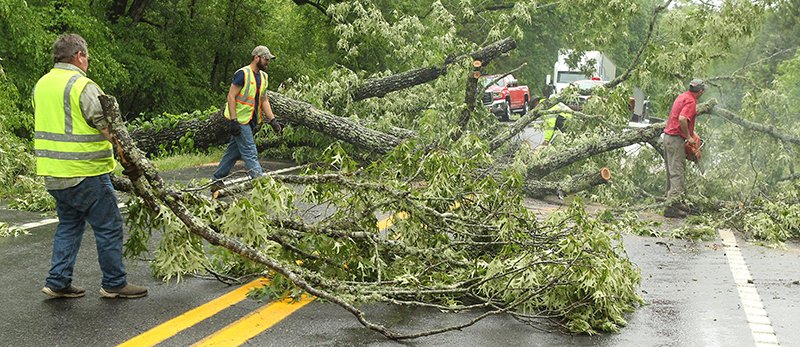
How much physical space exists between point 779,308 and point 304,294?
3329 mm

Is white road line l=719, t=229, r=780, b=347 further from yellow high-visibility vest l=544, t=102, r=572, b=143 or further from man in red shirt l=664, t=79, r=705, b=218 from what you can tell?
yellow high-visibility vest l=544, t=102, r=572, b=143

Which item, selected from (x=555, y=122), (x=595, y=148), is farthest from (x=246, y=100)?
(x=555, y=122)

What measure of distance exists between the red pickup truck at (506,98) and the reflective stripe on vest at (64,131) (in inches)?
1049

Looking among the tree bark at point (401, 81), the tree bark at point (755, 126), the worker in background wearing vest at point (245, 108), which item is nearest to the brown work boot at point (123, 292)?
the worker in background wearing vest at point (245, 108)

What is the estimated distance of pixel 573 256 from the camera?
230 inches

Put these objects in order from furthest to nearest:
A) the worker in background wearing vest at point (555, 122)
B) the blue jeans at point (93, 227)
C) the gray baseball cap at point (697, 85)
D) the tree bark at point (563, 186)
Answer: the worker in background wearing vest at point (555, 122) → the tree bark at point (563, 186) → the gray baseball cap at point (697, 85) → the blue jeans at point (93, 227)

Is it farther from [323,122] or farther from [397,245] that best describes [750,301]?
[323,122]

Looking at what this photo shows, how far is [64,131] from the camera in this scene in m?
5.60

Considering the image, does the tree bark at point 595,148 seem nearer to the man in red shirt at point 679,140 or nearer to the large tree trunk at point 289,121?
the man in red shirt at point 679,140

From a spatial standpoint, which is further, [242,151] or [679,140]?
[679,140]

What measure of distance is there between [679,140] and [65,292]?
348 inches

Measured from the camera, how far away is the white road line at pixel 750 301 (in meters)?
5.77

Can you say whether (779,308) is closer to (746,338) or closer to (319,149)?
(746,338)

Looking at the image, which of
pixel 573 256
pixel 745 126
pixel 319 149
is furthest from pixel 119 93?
pixel 573 256
